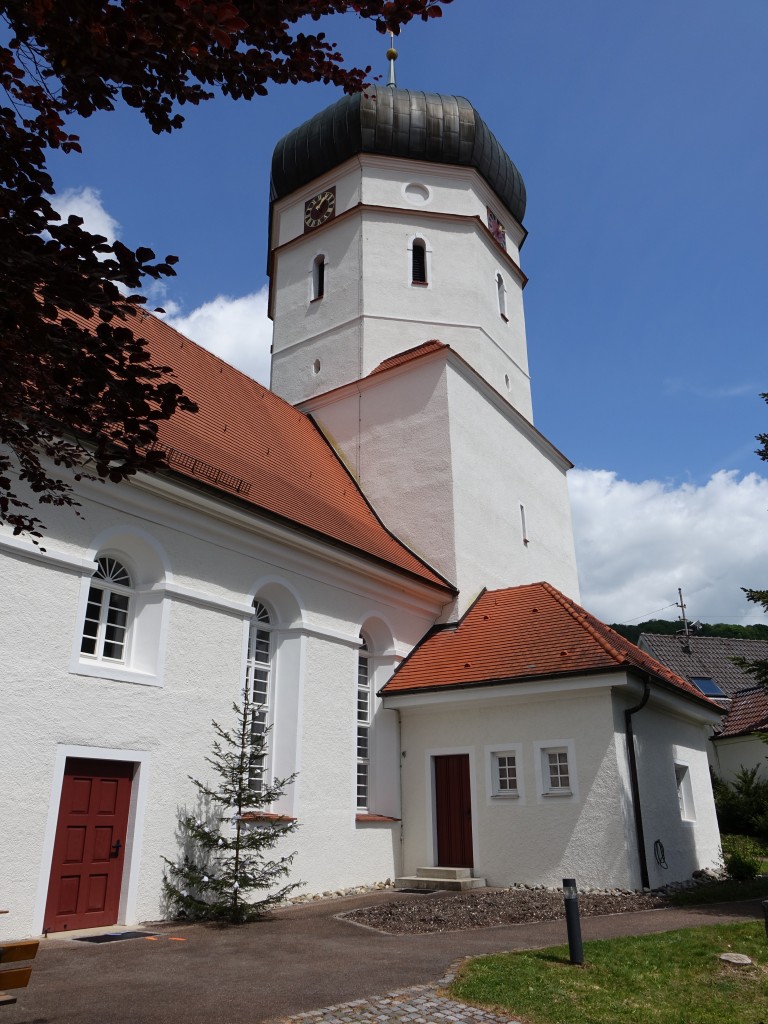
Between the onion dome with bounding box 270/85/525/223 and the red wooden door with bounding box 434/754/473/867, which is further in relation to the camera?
the onion dome with bounding box 270/85/525/223

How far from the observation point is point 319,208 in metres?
21.2

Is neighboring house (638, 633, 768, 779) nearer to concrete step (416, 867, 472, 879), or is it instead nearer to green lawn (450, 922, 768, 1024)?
concrete step (416, 867, 472, 879)

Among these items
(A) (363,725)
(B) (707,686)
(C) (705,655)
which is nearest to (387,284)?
(A) (363,725)

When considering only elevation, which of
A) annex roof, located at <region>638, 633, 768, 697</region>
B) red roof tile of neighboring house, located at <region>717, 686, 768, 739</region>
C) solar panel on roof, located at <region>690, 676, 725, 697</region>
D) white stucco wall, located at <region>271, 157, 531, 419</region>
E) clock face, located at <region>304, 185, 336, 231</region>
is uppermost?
clock face, located at <region>304, 185, 336, 231</region>

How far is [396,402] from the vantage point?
18.2 metres

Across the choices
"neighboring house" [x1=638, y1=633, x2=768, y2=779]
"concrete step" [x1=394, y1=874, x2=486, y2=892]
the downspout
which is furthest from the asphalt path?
"neighboring house" [x1=638, y1=633, x2=768, y2=779]

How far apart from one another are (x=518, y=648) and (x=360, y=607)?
2.77m

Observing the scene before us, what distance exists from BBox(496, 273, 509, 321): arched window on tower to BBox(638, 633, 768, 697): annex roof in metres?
16.6

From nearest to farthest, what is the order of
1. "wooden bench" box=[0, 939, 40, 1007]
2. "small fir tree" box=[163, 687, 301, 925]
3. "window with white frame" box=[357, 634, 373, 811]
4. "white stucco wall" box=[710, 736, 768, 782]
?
"wooden bench" box=[0, 939, 40, 1007] → "small fir tree" box=[163, 687, 301, 925] → "window with white frame" box=[357, 634, 373, 811] → "white stucco wall" box=[710, 736, 768, 782]

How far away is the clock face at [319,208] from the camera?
68.7ft

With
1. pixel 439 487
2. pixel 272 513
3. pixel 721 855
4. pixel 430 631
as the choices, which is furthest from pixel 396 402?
pixel 721 855

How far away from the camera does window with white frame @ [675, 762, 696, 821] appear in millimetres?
14352

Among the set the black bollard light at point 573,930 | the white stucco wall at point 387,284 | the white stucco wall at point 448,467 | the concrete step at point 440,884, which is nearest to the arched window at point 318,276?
the white stucco wall at point 387,284

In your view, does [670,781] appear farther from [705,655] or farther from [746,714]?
[705,655]
